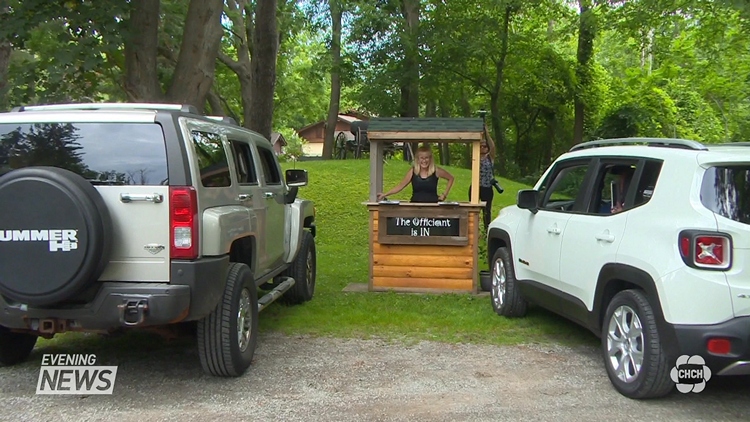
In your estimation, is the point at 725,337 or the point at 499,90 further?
the point at 499,90

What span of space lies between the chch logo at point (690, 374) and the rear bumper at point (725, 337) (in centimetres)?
13

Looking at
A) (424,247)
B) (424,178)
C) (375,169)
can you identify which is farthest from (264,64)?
(424,247)

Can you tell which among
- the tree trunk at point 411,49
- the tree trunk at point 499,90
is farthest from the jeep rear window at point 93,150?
the tree trunk at point 499,90

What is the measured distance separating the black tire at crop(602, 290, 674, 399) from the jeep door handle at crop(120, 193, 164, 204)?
10.7ft

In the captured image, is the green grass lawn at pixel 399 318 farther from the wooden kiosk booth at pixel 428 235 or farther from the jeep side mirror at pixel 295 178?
the jeep side mirror at pixel 295 178

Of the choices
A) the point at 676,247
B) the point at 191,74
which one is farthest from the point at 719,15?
the point at 676,247

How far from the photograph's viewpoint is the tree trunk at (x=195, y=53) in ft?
32.6

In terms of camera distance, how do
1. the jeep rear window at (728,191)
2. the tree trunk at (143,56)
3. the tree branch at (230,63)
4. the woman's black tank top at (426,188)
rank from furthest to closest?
the tree branch at (230,63) → the tree trunk at (143,56) → the woman's black tank top at (426,188) → the jeep rear window at (728,191)

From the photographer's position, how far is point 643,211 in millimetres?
4793

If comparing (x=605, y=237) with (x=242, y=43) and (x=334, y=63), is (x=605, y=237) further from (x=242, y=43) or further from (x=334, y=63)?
(x=242, y=43)

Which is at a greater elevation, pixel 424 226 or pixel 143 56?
pixel 143 56

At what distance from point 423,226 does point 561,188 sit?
221cm

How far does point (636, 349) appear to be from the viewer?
4.71m

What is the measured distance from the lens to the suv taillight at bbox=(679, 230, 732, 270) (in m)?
4.14
